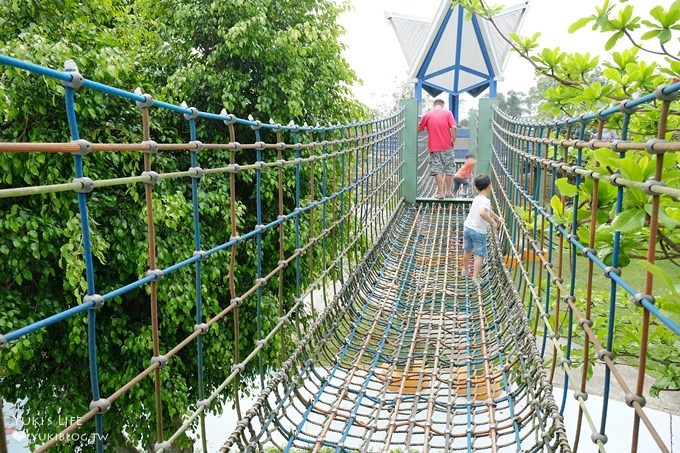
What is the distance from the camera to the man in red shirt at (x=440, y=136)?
5199mm

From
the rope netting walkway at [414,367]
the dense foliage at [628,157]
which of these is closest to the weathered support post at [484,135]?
the rope netting walkway at [414,367]

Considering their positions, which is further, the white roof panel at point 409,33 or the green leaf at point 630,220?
the white roof panel at point 409,33

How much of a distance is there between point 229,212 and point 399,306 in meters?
2.13

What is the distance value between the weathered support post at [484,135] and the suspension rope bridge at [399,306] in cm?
85

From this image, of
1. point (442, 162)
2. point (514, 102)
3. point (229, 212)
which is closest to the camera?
point (229, 212)

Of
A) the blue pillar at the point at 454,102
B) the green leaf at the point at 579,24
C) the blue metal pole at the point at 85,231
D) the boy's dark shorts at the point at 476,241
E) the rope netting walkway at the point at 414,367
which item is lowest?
the rope netting walkway at the point at 414,367

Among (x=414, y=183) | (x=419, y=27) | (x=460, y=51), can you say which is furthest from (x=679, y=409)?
(x=419, y=27)

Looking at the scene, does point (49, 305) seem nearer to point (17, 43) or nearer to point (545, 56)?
point (17, 43)

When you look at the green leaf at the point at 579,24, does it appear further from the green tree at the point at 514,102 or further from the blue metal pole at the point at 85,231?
the green tree at the point at 514,102

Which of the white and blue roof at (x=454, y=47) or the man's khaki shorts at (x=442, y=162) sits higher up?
the white and blue roof at (x=454, y=47)

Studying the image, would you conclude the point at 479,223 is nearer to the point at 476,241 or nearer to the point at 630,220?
the point at 476,241

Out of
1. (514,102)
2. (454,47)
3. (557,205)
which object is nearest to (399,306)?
(557,205)

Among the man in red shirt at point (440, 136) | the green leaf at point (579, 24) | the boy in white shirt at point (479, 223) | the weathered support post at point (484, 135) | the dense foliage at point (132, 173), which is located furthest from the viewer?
the weathered support post at point (484, 135)

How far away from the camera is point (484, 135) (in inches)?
221
